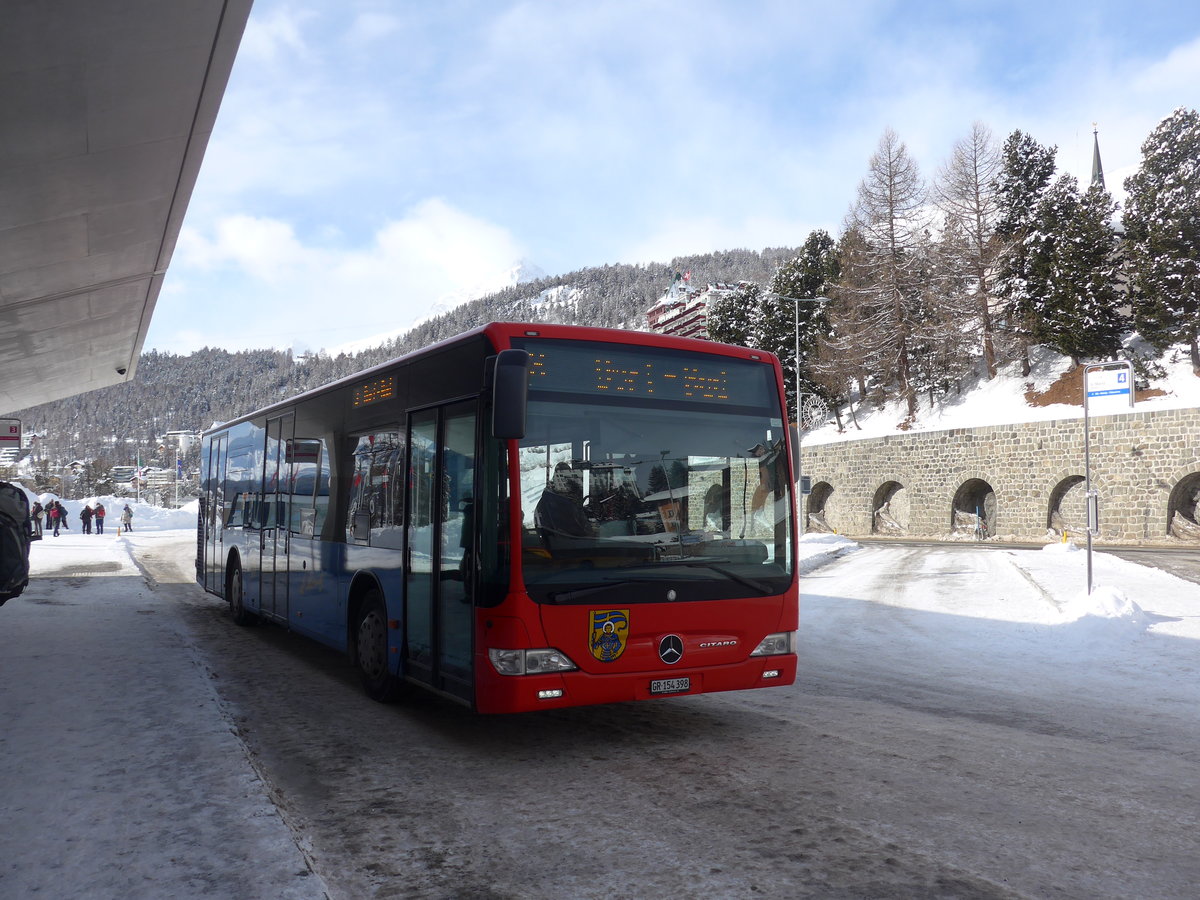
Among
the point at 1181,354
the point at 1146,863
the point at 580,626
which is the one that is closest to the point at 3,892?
the point at 580,626

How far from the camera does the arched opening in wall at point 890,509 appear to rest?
145ft

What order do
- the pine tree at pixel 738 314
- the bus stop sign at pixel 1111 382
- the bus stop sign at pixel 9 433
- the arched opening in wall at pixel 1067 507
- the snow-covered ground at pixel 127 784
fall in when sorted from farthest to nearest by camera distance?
the pine tree at pixel 738 314 → the arched opening in wall at pixel 1067 507 → the bus stop sign at pixel 9 433 → the bus stop sign at pixel 1111 382 → the snow-covered ground at pixel 127 784

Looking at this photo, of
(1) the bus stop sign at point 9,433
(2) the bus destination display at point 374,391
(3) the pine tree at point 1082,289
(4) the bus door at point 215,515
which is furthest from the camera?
(3) the pine tree at point 1082,289

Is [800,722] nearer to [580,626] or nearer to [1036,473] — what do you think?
[580,626]

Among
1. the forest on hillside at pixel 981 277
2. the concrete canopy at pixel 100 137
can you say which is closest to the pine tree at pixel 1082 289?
the forest on hillside at pixel 981 277

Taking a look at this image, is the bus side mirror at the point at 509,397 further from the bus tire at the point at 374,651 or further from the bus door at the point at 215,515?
the bus door at the point at 215,515

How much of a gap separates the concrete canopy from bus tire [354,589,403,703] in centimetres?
492

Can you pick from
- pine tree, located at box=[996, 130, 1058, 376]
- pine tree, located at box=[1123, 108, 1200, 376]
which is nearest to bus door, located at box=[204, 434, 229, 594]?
pine tree, located at box=[1123, 108, 1200, 376]

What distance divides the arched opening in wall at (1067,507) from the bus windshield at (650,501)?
112 feet

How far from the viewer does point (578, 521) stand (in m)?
6.00

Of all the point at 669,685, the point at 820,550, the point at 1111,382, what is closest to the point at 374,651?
the point at 669,685

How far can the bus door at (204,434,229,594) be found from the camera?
45.9ft

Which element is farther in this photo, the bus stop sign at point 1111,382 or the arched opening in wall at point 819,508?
the arched opening in wall at point 819,508

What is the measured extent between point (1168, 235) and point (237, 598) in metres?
38.7
